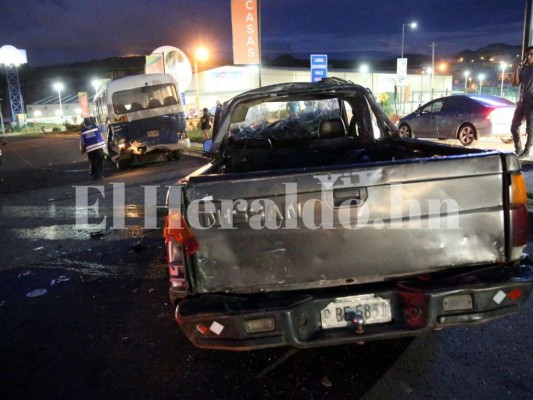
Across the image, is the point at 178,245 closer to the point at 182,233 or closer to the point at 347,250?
the point at 182,233

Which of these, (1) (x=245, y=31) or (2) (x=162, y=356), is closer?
(2) (x=162, y=356)

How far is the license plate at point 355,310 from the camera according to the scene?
2756mm

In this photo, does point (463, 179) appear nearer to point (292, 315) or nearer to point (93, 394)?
point (292, 315)

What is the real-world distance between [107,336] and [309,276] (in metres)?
2.05

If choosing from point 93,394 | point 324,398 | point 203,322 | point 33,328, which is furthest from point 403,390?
point 33,328

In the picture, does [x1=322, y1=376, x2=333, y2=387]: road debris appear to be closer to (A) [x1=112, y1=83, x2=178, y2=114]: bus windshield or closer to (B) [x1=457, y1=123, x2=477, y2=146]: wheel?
(B) [x1=457, y1=123, x2=477, y2=146]: wheel

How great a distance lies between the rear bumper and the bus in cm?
1298

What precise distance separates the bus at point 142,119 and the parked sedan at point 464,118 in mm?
7557

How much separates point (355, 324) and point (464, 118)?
36.9ft

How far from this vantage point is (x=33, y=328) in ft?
13.6

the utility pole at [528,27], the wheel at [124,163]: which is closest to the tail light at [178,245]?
the utility pole at [528,27]

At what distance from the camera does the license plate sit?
276cm

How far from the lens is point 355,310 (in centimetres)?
276

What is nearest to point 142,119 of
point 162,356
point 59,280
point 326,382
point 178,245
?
point 59,280
